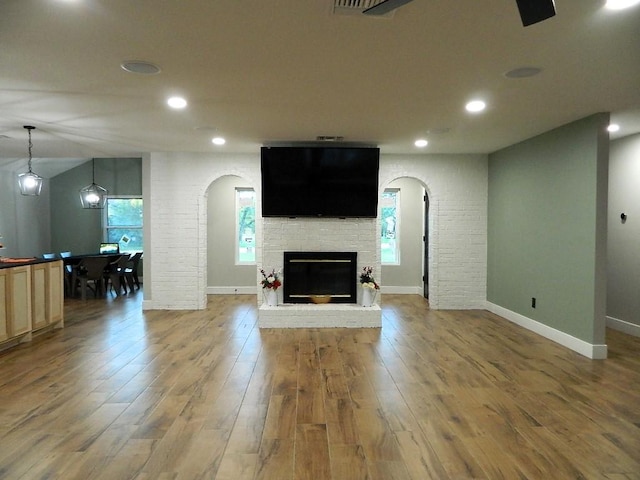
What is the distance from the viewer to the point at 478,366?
3.78m

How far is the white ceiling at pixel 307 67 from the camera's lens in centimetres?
216

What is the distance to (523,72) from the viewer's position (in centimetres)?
294

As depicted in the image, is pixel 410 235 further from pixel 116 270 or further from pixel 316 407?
pixel 116 270

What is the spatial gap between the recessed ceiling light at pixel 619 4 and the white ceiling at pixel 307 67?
5cm

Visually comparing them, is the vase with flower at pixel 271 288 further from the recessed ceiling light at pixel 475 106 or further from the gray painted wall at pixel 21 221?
the gray painted wall at pixel 21 221

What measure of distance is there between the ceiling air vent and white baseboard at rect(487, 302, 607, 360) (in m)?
3.94

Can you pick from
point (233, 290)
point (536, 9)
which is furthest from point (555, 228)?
point (233, 290)

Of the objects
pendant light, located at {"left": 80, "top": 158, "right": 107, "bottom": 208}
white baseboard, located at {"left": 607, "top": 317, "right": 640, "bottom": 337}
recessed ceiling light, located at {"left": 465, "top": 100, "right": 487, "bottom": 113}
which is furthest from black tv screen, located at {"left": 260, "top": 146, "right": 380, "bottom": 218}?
white baseboard, located at {"left": 607, "top": 317, "right": 640, "bottom": 337}

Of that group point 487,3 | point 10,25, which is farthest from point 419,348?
point 10,25

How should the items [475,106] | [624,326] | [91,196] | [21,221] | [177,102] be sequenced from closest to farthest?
[177,102] < [475,106] < [624,326] < [91,196] < [21,221]

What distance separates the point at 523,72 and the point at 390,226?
212 inches

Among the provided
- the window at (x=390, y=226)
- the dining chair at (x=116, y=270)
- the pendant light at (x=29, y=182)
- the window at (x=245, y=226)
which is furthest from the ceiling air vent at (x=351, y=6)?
the dining chair at (x=116, y=270)

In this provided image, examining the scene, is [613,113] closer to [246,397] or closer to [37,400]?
[246,397]

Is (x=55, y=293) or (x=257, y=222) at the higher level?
(x=257, y=222)
